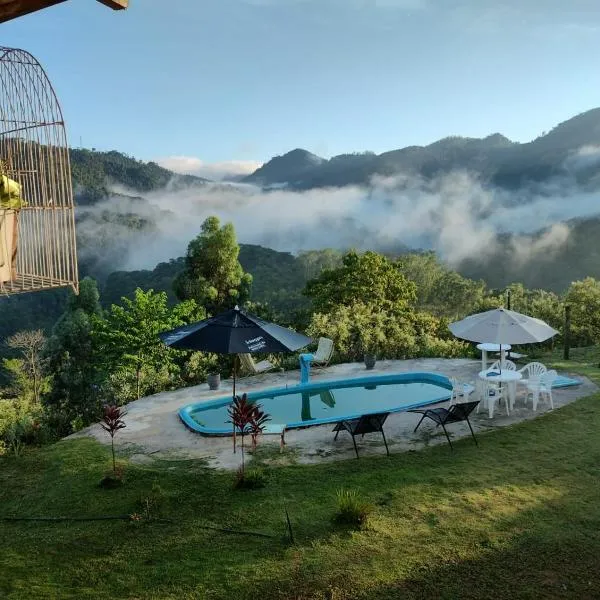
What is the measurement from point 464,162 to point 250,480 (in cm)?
12574

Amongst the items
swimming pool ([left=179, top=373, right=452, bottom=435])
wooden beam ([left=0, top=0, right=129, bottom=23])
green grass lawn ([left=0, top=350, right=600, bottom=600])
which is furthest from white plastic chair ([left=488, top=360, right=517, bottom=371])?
wooden beam ([left=0, top=0, right=129, bottom=23])

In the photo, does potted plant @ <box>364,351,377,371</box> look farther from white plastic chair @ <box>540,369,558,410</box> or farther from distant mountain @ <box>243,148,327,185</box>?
distant mountain @ <box>243,148,327,185</box>

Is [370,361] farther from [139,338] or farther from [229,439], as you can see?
[139,338]

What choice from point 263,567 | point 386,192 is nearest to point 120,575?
point 263,567

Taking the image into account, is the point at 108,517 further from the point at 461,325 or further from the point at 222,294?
the point at 222,294

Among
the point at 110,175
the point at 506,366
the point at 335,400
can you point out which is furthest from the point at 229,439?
the point at 110,175

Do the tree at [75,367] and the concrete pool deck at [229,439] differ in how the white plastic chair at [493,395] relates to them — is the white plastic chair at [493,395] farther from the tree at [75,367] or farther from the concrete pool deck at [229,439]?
the tree at [75,367]

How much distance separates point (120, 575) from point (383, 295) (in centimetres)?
1912

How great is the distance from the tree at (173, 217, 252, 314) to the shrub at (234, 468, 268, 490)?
17.1 m

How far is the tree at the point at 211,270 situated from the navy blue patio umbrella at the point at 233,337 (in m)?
15.2

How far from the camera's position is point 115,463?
23.5ft

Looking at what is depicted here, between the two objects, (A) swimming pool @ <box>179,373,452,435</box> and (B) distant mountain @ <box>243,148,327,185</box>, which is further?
(B) distant mountain @ <box>243,148,327,185</box>

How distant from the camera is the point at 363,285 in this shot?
22.7 m

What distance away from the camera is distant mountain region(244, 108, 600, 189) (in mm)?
107562
